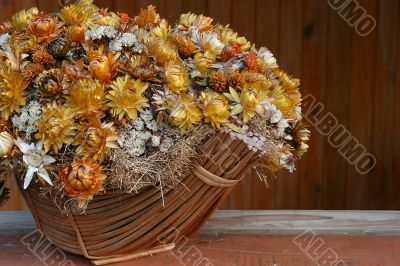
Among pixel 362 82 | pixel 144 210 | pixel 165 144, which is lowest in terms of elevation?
pixel 144 210

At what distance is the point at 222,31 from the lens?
3.87 ft

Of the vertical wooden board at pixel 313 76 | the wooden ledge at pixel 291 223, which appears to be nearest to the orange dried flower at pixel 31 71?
the wooden ledge at pixel 291 223

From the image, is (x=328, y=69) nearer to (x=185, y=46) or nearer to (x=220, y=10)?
(x=220, y=10)

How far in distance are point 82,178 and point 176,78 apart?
205 mm

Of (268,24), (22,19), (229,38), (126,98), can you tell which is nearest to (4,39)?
(22,19)

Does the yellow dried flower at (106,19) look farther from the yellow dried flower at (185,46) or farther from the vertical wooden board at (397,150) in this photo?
the vertical wooden board at (397,150)

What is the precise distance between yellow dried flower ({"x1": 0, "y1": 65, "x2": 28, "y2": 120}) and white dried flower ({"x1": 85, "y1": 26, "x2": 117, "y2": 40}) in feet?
0.41

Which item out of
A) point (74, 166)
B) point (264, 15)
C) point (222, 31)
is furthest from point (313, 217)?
point (264, 15)

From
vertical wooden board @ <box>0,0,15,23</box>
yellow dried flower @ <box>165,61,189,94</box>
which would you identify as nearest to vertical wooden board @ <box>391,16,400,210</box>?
vertical wooden board @ <box>0,0,15,23</box>

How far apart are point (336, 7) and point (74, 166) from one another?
1.94m

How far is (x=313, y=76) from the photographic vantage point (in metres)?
2.71

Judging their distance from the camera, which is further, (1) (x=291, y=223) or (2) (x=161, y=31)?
(1) (x=291, y=223)

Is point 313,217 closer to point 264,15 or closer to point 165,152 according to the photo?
point 165,152

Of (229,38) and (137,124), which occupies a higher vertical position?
(229,38)
